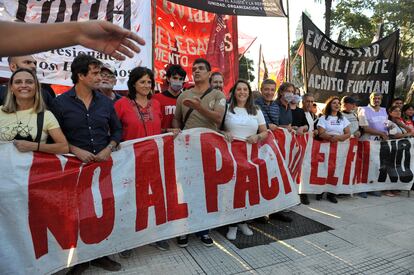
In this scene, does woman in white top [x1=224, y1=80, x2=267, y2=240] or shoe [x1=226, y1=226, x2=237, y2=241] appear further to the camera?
woman in white top [x1=224, y1=80, x2=267, y2=240]

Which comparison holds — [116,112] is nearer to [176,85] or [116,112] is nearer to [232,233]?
[176,85]

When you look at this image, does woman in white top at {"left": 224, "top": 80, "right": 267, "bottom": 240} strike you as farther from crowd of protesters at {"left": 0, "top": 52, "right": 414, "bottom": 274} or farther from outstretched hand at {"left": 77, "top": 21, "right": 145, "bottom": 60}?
outstretched hand at {"left": 77, "top": 21, "right": 145, "bottom": 60}

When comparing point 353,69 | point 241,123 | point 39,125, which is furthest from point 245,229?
point 353,69

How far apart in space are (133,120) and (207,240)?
144 cm

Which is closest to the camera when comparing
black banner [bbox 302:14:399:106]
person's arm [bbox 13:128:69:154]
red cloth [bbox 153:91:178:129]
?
person's arm [bbox 13:128:69:154]

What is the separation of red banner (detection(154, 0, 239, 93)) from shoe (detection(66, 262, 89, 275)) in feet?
11.0

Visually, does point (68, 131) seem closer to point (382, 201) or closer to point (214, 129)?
point (214, 129)

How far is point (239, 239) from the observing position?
3480mm

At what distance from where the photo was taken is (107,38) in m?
1.11

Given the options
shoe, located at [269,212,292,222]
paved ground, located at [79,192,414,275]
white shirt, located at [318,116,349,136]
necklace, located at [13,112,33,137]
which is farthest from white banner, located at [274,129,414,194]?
necklace, located at [13,112,33,137]

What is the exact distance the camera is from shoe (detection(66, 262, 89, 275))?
2.73 metres

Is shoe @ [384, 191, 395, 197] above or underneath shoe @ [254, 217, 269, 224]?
underneath

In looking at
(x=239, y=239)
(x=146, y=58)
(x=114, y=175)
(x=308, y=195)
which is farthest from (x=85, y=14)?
(x=308, y=195)

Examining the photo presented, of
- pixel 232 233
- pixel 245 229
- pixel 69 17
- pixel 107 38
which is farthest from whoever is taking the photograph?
pixel 69 17
